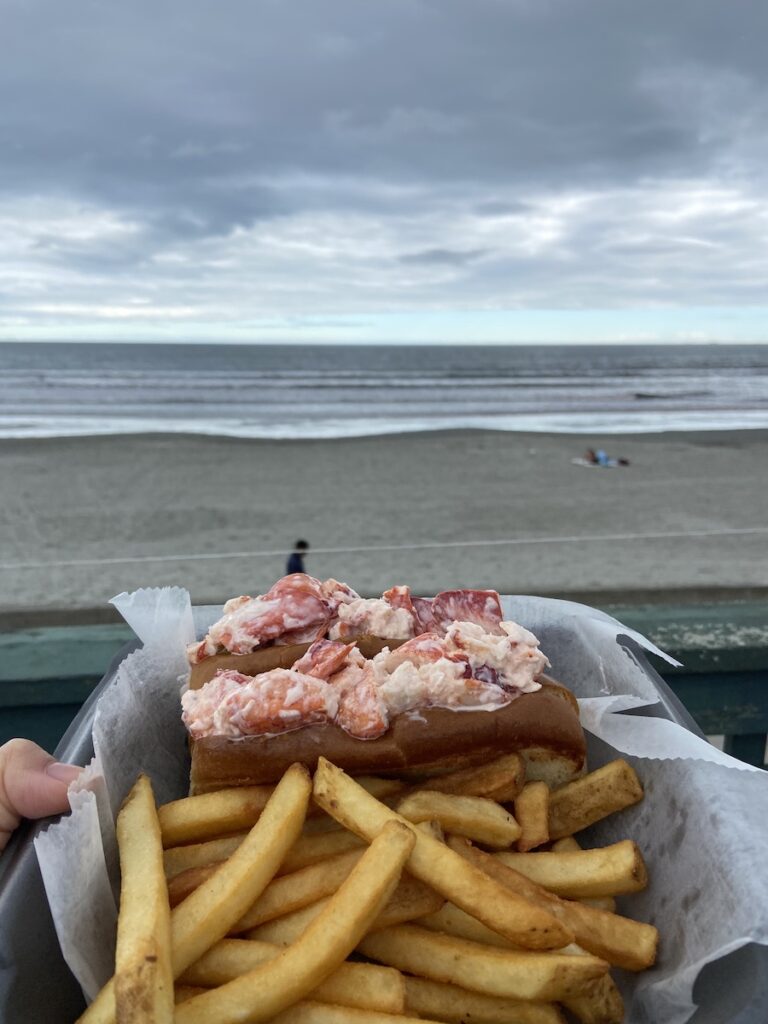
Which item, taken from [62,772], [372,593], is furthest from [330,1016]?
[372,593]

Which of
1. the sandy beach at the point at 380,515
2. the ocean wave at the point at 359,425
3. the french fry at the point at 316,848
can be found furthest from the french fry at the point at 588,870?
the ocean wave at the point at 359,425

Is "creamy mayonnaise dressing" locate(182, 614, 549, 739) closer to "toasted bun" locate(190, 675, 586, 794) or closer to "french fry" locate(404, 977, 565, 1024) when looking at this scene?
"toasted bun" locate(190, 675, 586, 794)

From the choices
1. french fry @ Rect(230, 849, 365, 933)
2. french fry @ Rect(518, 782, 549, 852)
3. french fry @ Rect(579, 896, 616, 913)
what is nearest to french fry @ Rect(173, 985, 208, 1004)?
french fry @ Rect(230, 849, 365, 933)

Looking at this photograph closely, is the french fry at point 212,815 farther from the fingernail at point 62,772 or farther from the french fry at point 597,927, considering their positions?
the french fry at point 597,927

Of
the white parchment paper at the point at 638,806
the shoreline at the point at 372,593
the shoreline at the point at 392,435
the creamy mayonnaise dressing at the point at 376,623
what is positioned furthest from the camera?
the shoreline at the point at 392,435

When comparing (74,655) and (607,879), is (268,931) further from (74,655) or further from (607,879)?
(74,655)

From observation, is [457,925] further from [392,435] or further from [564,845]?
[392,435]
